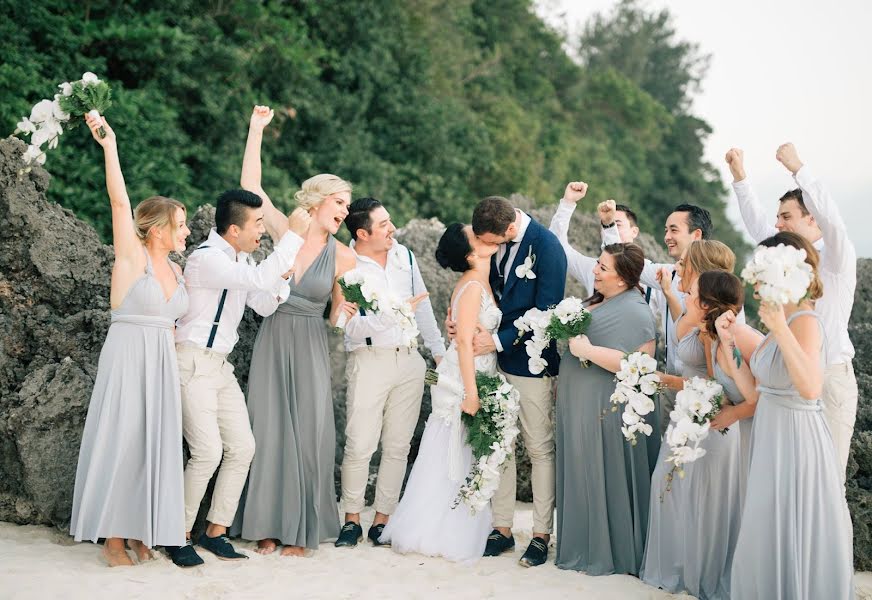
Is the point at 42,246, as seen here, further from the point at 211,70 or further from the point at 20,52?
the point at 211,70

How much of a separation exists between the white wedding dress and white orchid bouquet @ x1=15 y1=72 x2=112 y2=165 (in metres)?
2.66

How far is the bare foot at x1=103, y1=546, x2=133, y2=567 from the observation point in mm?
5652

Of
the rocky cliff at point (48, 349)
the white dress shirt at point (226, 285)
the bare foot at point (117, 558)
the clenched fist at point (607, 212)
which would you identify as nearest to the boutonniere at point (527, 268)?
the clenched fist at point (607, 212)

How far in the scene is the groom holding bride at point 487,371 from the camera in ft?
20.5

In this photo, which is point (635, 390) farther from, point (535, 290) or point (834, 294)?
point (834, 294)

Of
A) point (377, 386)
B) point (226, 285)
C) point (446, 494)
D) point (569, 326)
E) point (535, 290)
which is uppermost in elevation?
point (535, 290)

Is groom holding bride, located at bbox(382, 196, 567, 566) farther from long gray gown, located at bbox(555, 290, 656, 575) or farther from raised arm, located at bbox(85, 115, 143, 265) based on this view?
raised arm, located at bbox(85, 115, 143, 265)

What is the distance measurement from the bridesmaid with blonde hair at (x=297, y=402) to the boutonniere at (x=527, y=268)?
118cm

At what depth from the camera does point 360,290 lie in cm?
615

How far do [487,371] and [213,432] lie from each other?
1.88 metres

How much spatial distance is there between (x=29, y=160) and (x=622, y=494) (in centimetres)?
472

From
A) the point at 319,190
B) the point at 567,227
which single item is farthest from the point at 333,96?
the point at 319,190

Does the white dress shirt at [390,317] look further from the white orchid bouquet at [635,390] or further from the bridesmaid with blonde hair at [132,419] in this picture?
the white orchid bouquet at [635,390]

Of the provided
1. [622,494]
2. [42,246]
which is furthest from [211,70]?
[622,494]
